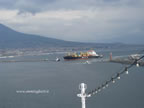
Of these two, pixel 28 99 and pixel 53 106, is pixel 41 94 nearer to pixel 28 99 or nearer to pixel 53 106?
pixel 28 99

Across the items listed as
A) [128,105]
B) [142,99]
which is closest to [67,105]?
[128,105]

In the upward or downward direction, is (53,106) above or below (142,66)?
below

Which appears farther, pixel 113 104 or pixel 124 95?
pixel 124 95

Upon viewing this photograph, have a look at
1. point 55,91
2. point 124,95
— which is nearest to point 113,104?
point 124,95

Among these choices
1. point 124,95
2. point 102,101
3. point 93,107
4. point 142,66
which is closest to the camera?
point 93,107

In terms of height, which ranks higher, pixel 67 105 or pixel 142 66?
pixel 142 66

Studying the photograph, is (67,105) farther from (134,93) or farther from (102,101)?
(134,93)

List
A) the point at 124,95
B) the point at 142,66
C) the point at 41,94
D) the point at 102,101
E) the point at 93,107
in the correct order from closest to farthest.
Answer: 1. the point at 93,107
2. the point at 102,101
3. the point at 124,95
4. the point at 41,94
5. the point at 142,66

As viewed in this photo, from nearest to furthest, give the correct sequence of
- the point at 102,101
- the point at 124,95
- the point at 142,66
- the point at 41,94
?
the point at 102,101 → the point at 124,95 → the point at 41,94 → the point at 142,66

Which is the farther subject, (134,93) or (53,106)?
(134,93)
